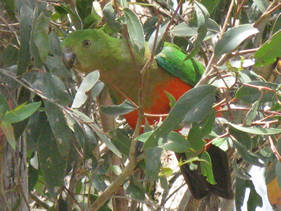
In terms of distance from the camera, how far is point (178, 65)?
2.33m

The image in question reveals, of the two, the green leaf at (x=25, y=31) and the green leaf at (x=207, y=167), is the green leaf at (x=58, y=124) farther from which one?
the green leaf at (x=207, y=167)

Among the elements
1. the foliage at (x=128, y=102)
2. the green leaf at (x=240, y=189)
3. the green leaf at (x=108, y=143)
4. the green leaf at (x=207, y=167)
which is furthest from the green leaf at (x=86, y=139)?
the green leaf at (x=240, y=189)

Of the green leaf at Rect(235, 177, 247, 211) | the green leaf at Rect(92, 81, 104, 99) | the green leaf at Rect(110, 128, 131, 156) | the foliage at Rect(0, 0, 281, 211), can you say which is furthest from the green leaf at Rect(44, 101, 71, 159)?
the green leaf at Rect(235, 177, 247, 211)

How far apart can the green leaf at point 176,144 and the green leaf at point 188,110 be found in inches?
2.2

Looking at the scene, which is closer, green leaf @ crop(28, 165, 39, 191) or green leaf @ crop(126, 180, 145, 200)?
green leaf @ crop(126, 180, 145, 200)

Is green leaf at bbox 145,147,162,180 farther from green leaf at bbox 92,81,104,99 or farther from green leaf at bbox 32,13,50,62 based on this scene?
green leaf at bbox 32,13,50,62

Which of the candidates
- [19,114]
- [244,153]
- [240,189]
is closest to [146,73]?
[240,189]

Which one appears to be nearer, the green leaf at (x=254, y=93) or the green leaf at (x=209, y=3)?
the green leaf at (x=254, y=93)

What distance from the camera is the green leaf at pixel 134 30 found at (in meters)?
1.35

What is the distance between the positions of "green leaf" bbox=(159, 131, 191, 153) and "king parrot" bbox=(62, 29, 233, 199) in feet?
1.96

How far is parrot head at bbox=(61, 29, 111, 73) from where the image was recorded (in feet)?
6.55

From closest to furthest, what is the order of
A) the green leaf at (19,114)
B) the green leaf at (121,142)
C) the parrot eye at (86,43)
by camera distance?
the green leaf at (19,114), the green leaf at (121,142), the parrot eye at (86,43)

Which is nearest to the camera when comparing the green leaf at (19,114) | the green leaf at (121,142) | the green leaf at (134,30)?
the green leaf at (19,114)

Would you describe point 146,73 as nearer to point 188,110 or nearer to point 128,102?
point 128,102
